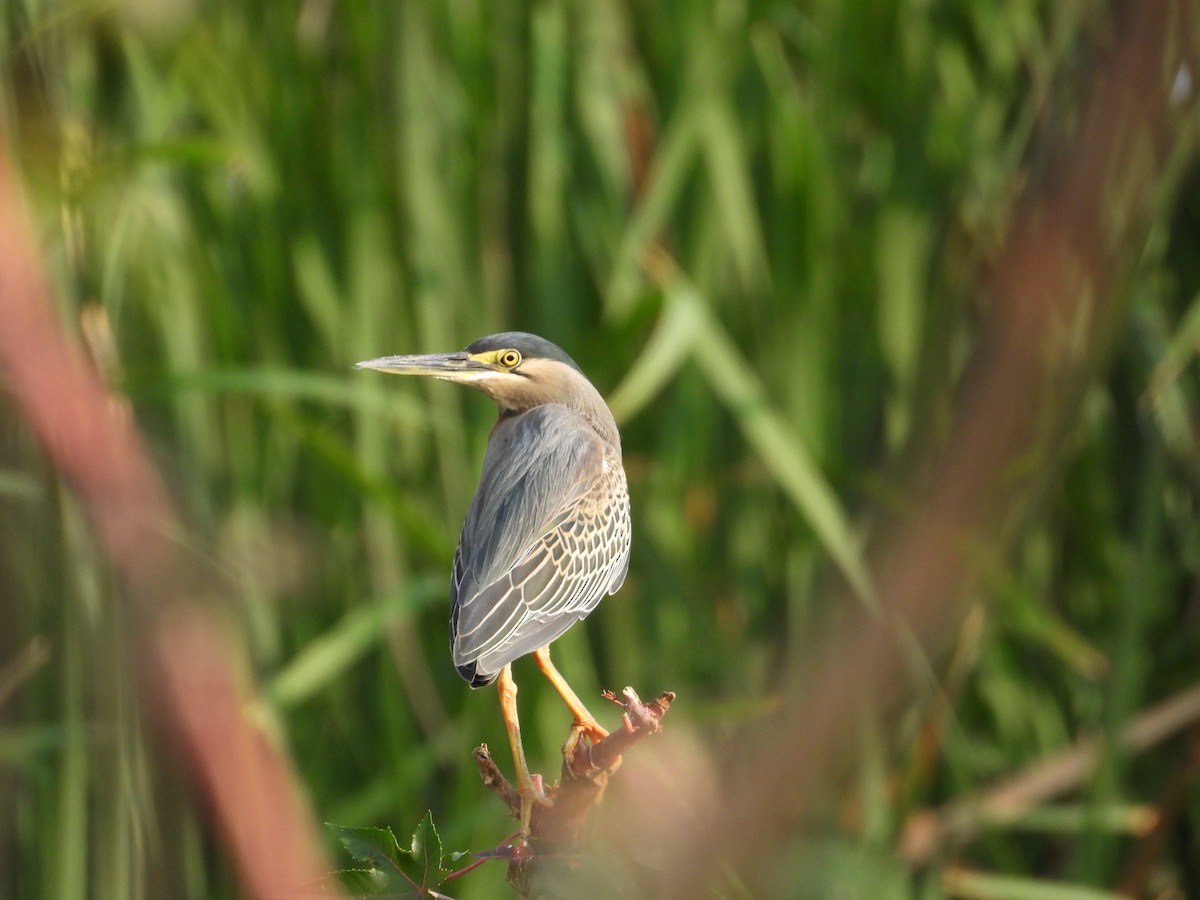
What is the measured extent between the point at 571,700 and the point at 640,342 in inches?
67.7

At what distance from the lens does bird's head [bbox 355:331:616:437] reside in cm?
85

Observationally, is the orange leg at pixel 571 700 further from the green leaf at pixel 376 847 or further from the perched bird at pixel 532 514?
→ the green leaf at pixel 376 847

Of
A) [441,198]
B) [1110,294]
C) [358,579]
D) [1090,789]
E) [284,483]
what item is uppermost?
[441,198]

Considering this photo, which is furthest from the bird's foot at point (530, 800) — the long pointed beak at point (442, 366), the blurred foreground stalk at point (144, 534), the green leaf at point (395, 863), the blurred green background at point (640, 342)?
the blurred green background at point (640, 342)

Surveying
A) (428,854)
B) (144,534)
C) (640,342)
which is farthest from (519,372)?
(640,342)

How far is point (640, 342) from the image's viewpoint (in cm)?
249

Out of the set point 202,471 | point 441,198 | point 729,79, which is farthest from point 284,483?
point 729,79

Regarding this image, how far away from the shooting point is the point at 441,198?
2143 mm

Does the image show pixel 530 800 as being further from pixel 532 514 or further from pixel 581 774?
pixel 532 514

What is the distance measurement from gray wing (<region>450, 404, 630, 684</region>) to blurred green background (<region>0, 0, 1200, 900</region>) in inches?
30.3

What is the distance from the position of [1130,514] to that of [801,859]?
1204mm

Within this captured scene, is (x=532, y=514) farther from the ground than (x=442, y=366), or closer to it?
closer to it

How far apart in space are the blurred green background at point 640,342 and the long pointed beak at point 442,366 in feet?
2.72

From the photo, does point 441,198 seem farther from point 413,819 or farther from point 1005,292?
point 1005,292
